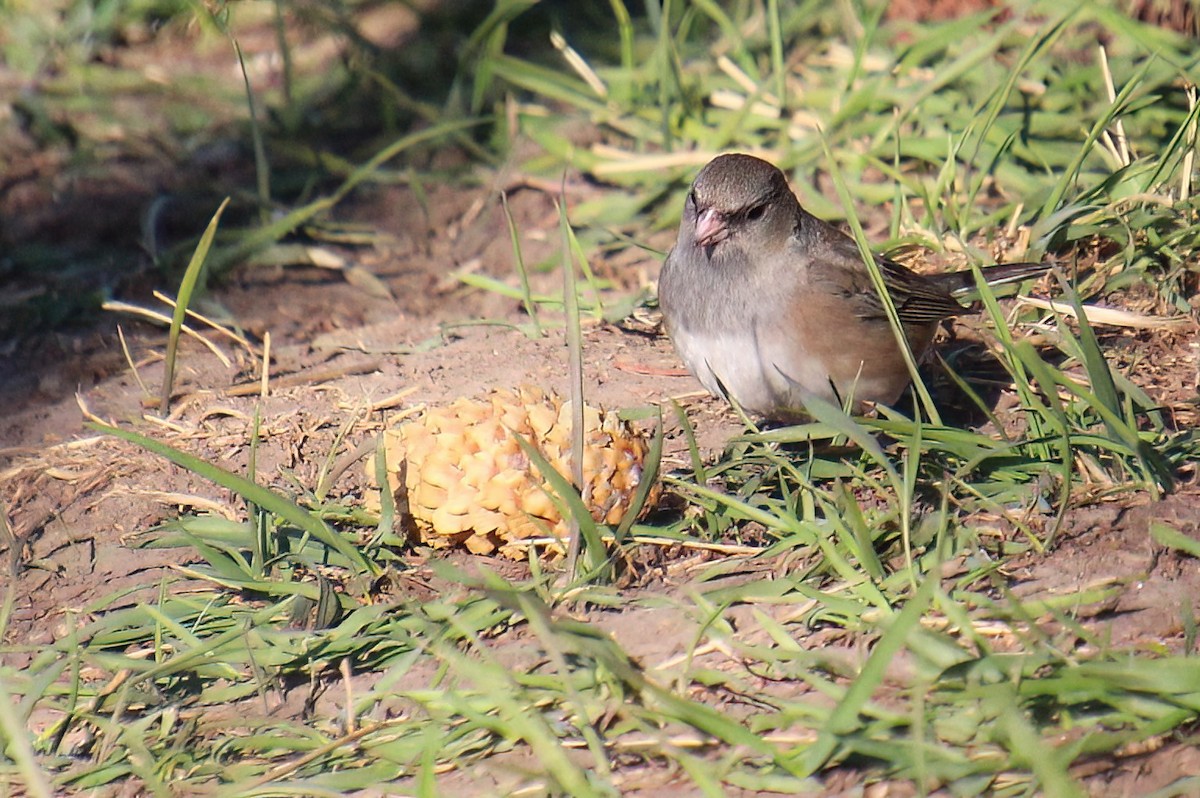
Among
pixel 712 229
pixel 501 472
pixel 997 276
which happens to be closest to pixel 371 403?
pixel 501 472

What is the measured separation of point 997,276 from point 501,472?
1532mm

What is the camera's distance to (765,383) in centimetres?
298

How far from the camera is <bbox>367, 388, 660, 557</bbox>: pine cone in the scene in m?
2.58

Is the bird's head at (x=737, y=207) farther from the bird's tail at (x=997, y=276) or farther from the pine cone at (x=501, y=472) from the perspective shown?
the pine cone at (x=501, y=472)

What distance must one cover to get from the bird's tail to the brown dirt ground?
0.31 metres

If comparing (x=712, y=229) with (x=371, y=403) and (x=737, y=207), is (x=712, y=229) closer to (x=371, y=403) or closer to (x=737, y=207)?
(x=737, y=207)

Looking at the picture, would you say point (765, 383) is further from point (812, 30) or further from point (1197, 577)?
point (812, 30)

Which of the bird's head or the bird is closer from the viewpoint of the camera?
the bird

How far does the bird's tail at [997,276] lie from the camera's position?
3295 mm

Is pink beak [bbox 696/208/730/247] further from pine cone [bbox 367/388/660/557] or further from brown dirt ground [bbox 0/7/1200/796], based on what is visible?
pine cone [bbox 367/388/660/557]

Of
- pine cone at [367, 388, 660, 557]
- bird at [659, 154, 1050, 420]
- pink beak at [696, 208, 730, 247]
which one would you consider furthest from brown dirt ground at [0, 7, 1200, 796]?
pink beak at [696, 208, 730, 247]

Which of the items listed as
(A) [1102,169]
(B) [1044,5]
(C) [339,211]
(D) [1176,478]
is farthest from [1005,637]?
(C) [339,211]

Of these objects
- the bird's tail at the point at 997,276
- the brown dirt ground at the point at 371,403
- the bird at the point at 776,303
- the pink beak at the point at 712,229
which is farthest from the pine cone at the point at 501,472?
the bird's tail at the point at 997,276

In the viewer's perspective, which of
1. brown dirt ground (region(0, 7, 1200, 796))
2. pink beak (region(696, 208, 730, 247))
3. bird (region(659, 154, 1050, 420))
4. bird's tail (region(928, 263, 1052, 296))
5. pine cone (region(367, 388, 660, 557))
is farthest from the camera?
bird's tail (region(928, 263, 1052, 296))
